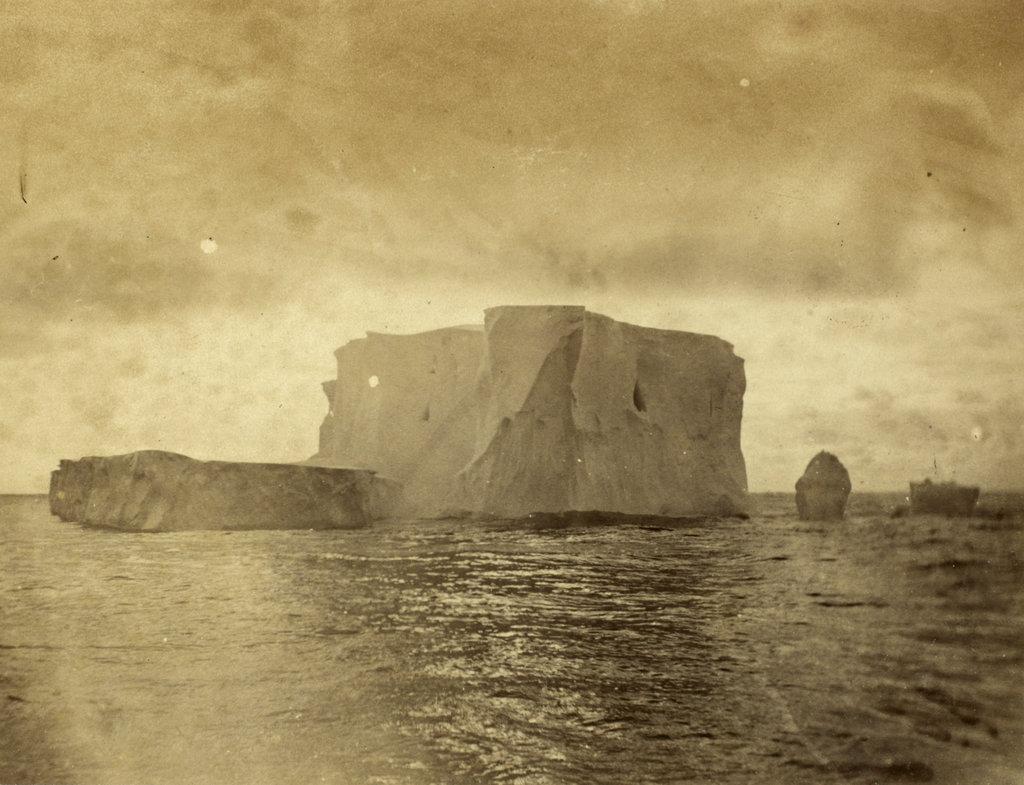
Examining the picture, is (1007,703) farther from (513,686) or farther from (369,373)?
(369,373)

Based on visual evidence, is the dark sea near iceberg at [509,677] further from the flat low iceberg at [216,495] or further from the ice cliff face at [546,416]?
the ice cliff face at [546,416]

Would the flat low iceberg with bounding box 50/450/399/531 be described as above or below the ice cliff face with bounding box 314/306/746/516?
below

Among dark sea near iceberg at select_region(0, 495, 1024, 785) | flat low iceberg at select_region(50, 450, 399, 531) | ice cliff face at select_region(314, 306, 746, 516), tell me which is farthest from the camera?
ice cliff face at select_region(314, 306, 746, 516)

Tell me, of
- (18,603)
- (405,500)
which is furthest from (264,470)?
(18,603)

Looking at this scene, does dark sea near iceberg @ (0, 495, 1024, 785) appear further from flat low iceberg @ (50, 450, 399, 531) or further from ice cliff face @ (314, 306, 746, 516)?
ice cliff face @ (314, 306, 746, 516)

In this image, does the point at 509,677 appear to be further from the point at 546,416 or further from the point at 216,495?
the point at 546,416

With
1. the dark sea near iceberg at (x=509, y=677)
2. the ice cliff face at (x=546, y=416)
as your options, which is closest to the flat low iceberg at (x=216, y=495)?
the ice cliff face at (x=546, y=416)

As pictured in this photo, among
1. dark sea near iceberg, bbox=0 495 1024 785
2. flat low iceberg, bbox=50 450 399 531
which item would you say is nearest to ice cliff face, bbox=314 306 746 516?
flat low iceberg, bbox=50 450 399 531
